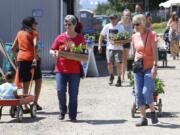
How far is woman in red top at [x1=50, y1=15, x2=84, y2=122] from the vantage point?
11484 millimetres

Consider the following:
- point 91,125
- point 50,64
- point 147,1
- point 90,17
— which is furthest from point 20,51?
point 147,1

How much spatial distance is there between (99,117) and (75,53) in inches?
55.4

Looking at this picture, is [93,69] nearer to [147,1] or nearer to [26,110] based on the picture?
[26,110]

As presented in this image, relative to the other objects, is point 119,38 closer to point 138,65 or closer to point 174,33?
point 138,65

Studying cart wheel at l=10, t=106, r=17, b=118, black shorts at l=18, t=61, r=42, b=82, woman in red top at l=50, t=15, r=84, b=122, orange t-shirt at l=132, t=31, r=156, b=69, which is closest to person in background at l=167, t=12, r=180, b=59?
black shorts at l=18, t=61, r=42, b=82

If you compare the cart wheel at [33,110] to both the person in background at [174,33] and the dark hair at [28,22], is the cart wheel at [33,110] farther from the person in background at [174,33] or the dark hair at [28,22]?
the person in background at [174,33]

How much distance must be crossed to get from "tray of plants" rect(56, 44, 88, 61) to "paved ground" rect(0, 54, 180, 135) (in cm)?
115

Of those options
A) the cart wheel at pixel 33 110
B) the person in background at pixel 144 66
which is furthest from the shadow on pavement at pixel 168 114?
the cart wheel at pixel 33 110

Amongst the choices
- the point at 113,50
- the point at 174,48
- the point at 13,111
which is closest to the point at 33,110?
the point at 13,111

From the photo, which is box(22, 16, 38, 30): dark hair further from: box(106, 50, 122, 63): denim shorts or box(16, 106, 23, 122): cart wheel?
box(106, 50, 122, 63): denim shorts

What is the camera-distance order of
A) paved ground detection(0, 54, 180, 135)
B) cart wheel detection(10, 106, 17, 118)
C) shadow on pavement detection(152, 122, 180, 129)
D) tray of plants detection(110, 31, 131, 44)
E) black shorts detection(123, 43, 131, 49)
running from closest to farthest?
paved ground detection(0, 54, 180, 135)
shadow on pavement detection(152, 122, 180, 129)
cart wheel detection(10, 106, 17, 118)
tray of plants detection(110, 31, 131, 44)
black shorts detection(123, 43, 131, 49)

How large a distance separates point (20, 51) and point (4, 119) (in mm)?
1488

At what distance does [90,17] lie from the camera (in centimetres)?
3169

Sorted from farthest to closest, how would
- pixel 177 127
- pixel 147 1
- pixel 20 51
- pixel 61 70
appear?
pixel 147 1
pixel 20 51
pixel 61 70
pixel 177 127
